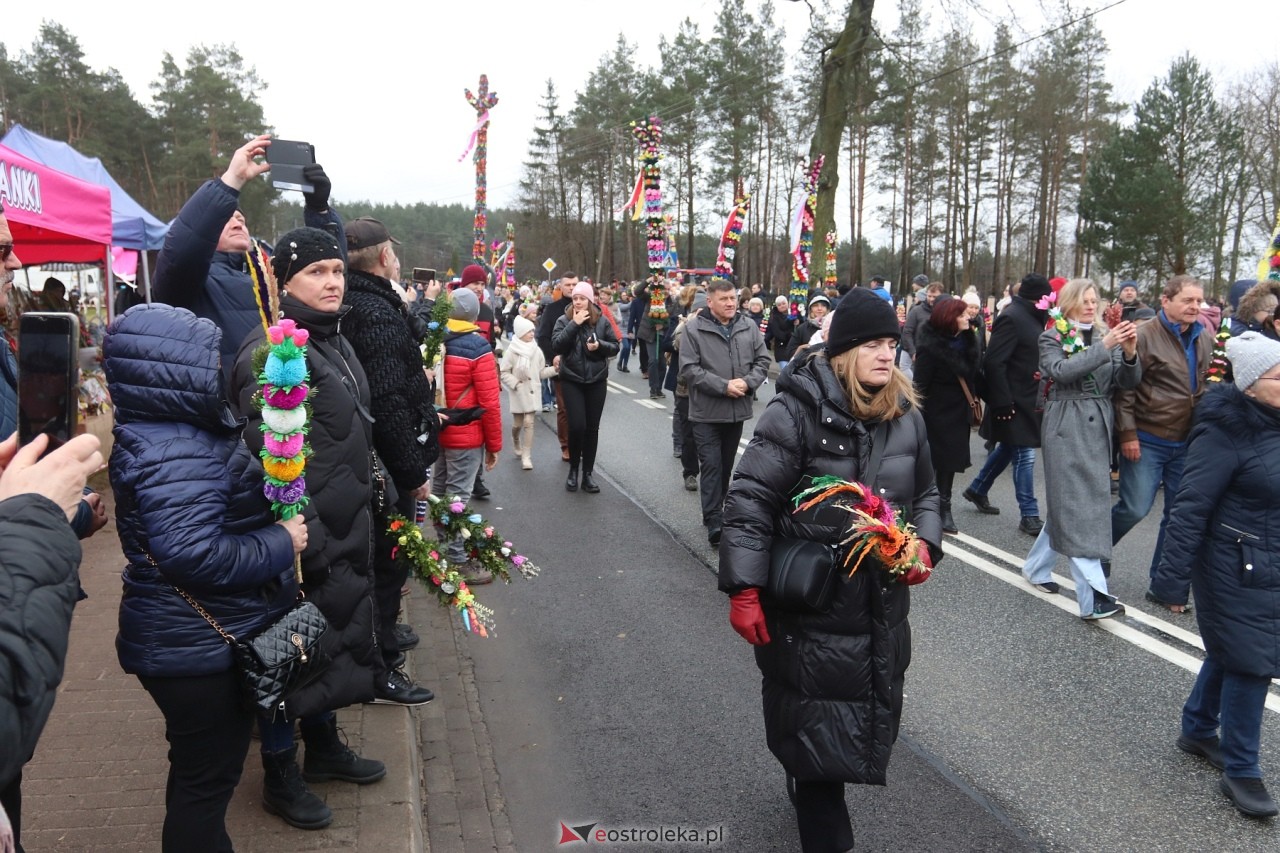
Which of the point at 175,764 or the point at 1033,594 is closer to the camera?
the point at 175,764

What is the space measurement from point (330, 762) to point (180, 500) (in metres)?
1.59

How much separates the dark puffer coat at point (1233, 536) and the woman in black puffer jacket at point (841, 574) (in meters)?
1.24

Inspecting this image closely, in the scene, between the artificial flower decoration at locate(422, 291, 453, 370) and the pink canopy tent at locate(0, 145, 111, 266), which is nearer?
the artificial flower decoration at locate(422, 291, 453, 370)

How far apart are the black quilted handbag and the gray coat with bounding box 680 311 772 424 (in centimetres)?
482

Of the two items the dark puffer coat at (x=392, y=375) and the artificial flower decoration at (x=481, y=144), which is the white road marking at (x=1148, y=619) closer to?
the dark puffer coat at (x=392, y=375)

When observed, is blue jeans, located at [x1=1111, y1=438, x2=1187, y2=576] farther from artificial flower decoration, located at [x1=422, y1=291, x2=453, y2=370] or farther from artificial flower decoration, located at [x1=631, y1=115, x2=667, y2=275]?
artificial flower decoration, located at [x1=631, y1=115, x2=667, y2=275]

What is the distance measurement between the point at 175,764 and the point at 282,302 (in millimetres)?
1563

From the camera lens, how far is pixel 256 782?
353cm

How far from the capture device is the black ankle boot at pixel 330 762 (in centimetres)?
350

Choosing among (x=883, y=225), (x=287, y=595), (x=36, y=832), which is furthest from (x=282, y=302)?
(x=883, y=225)

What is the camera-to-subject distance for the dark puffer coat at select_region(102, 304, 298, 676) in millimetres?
2346

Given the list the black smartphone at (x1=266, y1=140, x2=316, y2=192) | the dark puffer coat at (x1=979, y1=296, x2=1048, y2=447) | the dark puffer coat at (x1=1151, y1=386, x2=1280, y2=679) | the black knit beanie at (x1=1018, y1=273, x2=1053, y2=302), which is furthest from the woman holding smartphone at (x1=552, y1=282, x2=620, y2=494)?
the dark puffer coat at (x1=1151, y1=386, x2=1280, y2=679)

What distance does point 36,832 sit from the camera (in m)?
3.10

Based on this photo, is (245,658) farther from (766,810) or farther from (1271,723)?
(1271,723)
